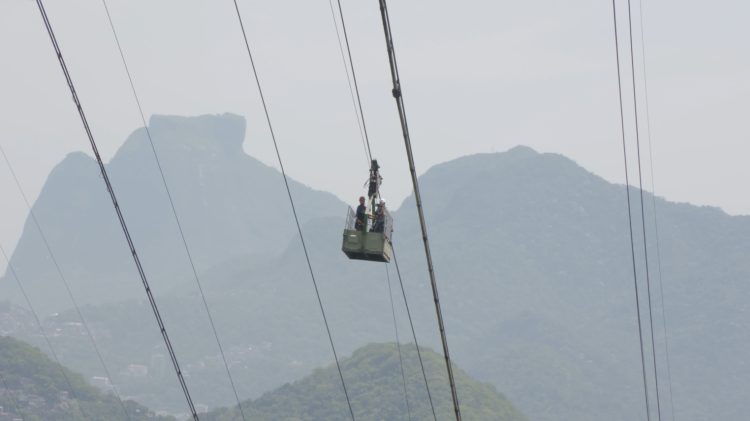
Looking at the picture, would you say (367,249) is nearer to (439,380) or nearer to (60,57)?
(60,57)

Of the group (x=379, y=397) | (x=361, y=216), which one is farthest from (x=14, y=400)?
(x=361, y=216)

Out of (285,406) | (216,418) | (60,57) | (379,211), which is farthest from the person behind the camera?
(285,406)

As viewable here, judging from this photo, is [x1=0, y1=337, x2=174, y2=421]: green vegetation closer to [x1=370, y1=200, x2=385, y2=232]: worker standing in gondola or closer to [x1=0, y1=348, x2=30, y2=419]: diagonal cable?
[x1=0, y1=348, x2=30, y2=419]: diagonal cable

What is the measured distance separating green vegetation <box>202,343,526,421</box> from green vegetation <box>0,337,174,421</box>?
13812 mm

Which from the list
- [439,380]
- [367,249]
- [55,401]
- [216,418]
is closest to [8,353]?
[55,401]

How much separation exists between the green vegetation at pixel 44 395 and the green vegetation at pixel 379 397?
13812 mm

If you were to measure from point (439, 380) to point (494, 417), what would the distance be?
17.1 metres

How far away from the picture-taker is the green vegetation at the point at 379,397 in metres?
170

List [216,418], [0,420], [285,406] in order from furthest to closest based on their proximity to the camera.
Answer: [285,406] < [216,418] < [0,420]

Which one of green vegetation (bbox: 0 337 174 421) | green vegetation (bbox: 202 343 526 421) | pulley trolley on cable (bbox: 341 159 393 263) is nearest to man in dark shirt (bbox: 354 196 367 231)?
pulley trolley on cable (bbox: 341 159 393 263)

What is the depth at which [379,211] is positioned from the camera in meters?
26.4

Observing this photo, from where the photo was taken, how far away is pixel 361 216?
26547 mm

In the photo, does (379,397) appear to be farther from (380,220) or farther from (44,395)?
(380,220)

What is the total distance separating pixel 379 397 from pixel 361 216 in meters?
151
